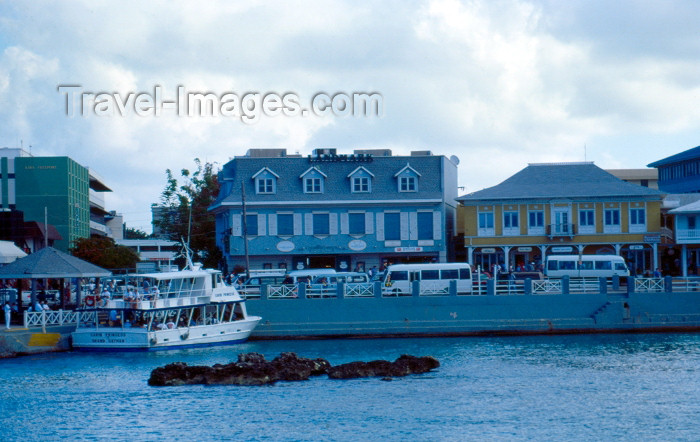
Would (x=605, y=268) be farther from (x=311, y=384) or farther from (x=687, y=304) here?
(x=311, y=384)

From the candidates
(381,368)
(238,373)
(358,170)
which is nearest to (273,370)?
(238,373)

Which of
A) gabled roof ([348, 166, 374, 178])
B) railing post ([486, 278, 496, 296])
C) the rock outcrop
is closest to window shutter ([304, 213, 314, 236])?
gabled roof ([348, 166, 374, 178])

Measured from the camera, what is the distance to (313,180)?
203 ft

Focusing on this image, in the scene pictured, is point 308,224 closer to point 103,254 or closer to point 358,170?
point 358,170

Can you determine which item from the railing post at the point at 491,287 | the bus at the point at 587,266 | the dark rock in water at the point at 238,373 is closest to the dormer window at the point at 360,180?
the bus at the point at 587,266

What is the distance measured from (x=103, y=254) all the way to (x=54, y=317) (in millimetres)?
26224

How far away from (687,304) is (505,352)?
1218cm

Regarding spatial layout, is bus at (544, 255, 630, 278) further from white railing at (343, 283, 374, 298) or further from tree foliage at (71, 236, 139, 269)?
tree foliage at (71, 236, 139, 269)

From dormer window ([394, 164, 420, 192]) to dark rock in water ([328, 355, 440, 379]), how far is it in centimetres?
2615

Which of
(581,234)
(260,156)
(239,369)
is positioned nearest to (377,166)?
(260,156)

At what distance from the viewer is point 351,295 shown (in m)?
48.8

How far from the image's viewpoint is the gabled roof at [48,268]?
44406 mm

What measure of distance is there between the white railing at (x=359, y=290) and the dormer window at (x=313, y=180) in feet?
47.1

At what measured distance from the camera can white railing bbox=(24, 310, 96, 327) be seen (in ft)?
142
